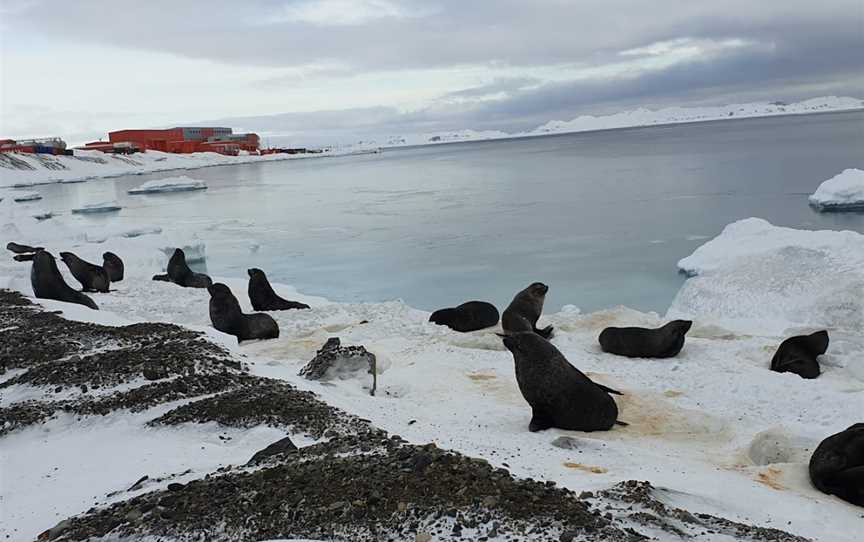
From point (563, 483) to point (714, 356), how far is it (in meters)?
4.89

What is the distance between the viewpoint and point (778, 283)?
39.5 feet

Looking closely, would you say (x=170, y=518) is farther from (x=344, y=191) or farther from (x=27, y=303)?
(x=344, y=191)

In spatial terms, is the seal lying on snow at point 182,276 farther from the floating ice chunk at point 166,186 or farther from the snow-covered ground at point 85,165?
the snow-covered ground at point 85,165

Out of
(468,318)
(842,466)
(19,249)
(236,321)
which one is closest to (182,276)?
(236,321)

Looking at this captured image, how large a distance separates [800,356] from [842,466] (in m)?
3.43

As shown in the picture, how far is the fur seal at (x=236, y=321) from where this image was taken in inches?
375

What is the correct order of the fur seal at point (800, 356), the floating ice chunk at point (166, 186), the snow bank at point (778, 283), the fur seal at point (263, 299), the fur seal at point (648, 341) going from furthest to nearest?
the floating ice chunk at point (166, 186) < the fur seal at point (263, 299) < the snow bank at point (778, 283) < the fur seal at point (648, 341) < the fur seal at point (800, 356)

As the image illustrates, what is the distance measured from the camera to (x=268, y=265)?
18094mm

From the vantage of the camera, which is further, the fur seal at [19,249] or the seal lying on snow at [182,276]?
the fur seal at [19,249]

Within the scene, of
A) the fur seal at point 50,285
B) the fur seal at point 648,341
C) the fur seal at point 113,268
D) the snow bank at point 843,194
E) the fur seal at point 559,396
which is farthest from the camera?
the snow bank at point 843,194

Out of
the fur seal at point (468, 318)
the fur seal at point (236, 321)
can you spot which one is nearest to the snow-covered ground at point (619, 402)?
the fur seal at point (468, 318)

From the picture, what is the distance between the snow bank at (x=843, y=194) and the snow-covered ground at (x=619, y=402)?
31.6ft

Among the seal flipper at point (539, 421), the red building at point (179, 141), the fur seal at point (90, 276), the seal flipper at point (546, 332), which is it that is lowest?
the seal flipper at point (546, 332)

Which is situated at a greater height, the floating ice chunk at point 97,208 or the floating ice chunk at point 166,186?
the floating ice chunk at point 166,186
